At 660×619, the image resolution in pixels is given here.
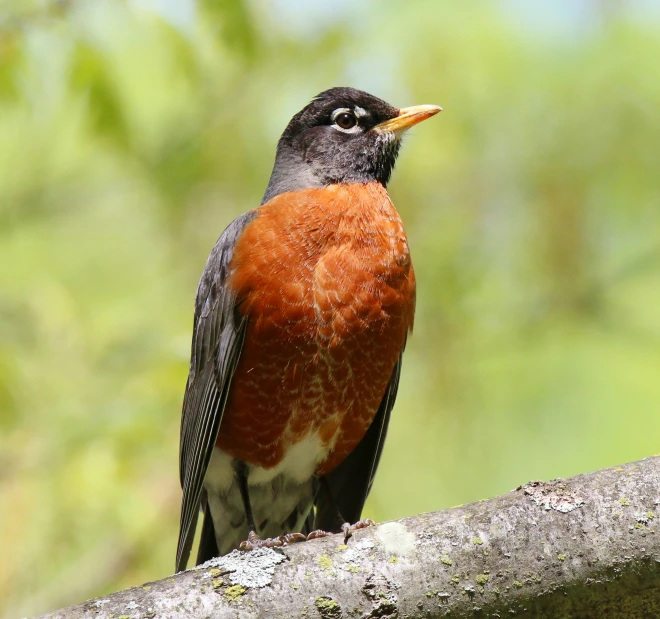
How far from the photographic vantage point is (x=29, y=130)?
5.77 meters

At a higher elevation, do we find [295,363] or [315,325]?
[315,325]

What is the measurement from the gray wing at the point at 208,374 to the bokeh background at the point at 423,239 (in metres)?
0.32

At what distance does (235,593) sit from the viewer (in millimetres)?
2297

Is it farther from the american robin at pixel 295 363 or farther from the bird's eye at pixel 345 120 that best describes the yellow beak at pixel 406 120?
the american robin at pixel 295 363

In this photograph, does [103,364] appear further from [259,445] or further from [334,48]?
[334,48]

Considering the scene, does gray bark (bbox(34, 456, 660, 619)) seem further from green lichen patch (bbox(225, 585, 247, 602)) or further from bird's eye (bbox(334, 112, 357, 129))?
bird's eye (bbox(334, 112, 357, 129))

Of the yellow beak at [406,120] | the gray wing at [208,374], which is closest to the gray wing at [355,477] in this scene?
the gray wing at [208,374]

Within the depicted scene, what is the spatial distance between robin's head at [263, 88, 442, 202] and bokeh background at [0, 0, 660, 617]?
47 centimetres

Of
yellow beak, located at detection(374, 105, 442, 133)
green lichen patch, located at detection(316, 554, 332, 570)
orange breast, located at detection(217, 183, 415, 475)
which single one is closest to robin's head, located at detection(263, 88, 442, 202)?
yellow beak, located at detection(374, 105, 442, 133)

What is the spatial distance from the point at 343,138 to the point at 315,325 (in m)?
1.33

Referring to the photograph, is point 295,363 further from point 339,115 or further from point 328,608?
point 339,115

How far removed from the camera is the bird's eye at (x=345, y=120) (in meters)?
4.62

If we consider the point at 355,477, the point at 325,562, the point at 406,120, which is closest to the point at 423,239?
the point at 406,120

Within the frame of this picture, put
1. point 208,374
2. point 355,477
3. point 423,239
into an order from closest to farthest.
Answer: point 208,374
point 355,477
point 423,239
